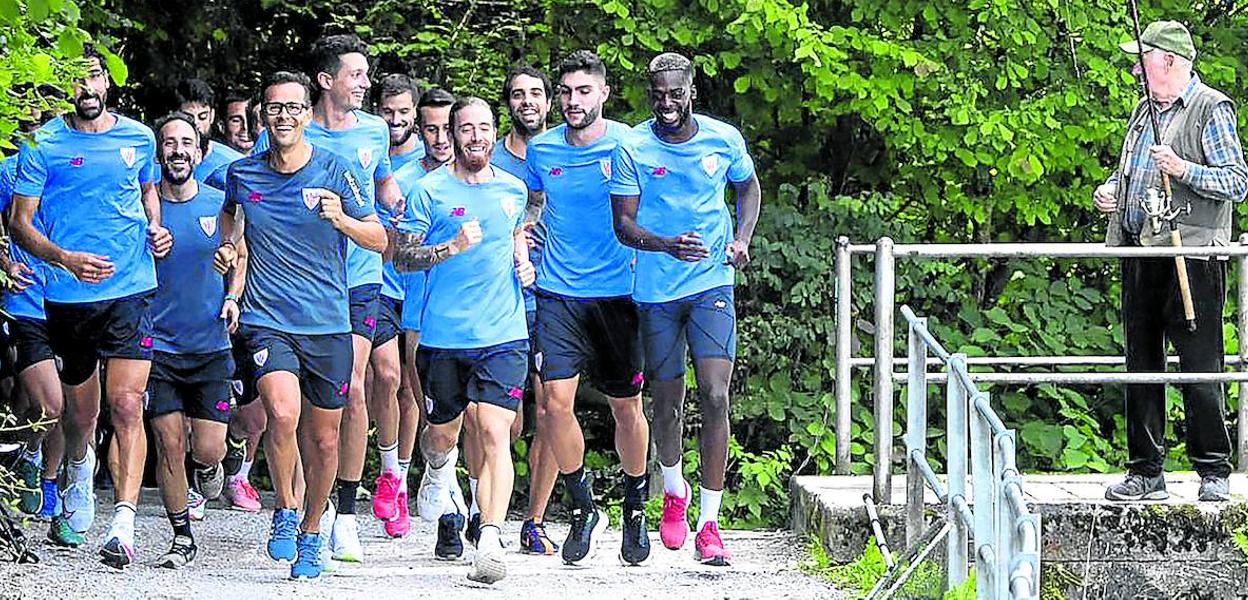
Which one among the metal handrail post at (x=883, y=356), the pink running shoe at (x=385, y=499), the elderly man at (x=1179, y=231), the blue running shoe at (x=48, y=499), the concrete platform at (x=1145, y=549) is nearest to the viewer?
the elderly man at (x=1179, y=231)

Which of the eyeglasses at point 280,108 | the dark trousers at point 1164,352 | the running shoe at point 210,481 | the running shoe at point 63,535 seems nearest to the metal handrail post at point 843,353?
the dark trousers at point 1164,352

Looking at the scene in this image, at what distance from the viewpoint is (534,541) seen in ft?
28.3

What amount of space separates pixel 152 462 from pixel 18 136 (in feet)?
17.2

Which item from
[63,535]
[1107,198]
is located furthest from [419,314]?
[1107,198]

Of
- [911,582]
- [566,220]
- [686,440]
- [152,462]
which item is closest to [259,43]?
[152,462]

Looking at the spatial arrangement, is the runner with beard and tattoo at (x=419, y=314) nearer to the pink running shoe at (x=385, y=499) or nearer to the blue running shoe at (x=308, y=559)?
the pink running shoe at (x=385, y=499)

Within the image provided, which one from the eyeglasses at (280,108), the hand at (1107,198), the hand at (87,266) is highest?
the eyeglasses at (280,108)

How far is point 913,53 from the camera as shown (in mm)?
10516

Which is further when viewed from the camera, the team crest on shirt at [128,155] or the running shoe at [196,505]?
the running shoe at [196,505]

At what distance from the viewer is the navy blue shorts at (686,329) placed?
809 centimetres

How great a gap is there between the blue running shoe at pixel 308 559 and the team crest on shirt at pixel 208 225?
1524 millimetres

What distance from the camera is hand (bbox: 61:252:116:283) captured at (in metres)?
8.08

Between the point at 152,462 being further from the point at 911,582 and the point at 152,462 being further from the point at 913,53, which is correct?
the point at 911,582

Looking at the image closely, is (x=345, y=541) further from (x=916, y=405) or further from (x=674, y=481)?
(x=916, y=405)
